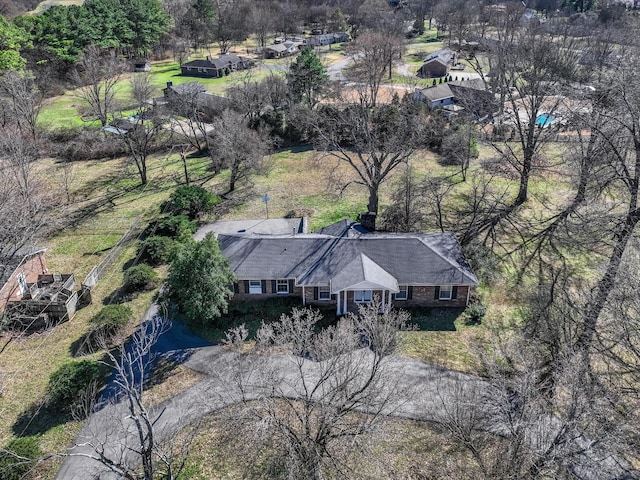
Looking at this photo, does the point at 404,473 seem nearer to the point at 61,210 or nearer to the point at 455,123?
the point at 61,210

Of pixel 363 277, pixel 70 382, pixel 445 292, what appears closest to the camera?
pixel 70 382

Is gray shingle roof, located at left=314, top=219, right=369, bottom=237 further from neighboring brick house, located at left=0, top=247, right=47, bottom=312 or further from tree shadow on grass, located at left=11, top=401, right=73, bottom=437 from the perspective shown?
neighboring brick house, located at left=0, top=247, right=47, bottom=312

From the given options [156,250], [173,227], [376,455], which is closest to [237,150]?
[173,227]

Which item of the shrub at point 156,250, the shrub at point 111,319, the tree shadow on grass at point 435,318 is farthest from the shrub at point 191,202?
the tree shadow on grass at point 435,318

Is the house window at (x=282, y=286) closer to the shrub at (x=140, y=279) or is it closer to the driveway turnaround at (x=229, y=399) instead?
the driveway turnaround at (x=229, y=399)

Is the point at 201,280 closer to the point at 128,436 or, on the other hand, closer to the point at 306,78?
the point at 128,436

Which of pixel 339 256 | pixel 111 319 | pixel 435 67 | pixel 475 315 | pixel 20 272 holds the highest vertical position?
pixel 435 67
